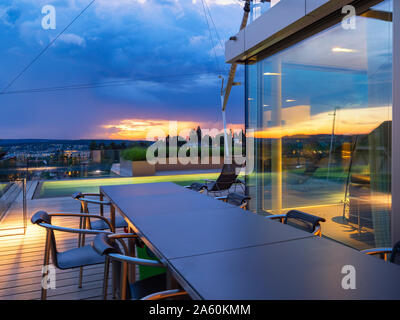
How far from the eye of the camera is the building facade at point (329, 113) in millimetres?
2871

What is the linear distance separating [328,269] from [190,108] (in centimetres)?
2026

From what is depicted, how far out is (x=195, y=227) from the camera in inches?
69.8

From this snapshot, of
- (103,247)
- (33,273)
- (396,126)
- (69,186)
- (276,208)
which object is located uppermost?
(396,126)

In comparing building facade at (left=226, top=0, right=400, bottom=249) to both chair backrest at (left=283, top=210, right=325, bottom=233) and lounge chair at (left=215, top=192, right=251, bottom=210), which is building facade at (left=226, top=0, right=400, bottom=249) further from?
lounge chair at (left=215, top=192, right=251, bottom=210)

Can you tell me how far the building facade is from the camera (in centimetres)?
287

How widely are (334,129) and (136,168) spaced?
9.96 meters

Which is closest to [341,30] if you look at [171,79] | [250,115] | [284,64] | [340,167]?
[284,64]

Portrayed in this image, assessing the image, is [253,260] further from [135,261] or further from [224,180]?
[224,180]

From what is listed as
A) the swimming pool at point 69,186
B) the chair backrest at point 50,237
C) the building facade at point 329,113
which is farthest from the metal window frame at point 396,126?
the swimming pool at point 69,186

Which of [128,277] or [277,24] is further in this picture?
[277,24]

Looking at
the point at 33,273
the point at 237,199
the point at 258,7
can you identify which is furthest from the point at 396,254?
the point at 258,7

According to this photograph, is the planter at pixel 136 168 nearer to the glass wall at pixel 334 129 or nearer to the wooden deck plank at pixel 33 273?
the wooden deck plank at pixel 33 273
